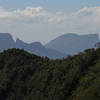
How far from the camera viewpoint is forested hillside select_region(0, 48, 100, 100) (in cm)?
2450

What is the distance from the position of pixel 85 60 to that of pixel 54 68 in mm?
4377

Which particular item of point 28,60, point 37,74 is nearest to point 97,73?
point 37,74

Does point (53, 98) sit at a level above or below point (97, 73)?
below

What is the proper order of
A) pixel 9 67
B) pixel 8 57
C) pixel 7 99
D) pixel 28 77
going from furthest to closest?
pixel 8 57 < pixel 9 67 < pixel 28 77 < pixel 7 99

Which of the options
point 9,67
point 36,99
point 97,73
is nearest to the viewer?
point 97,73

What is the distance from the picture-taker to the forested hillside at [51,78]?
24500mm

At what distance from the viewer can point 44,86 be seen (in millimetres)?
29422

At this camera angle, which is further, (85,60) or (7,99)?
(7,99)

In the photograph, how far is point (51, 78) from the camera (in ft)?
99.3

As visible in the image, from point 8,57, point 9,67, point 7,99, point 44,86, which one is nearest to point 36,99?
point 44,86

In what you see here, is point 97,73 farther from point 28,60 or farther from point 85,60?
point 28,60

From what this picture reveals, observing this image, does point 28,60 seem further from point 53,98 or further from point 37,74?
point 53,98

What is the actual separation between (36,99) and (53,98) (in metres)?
2.17

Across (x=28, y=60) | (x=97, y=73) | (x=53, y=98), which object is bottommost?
(x=53, y=98)
